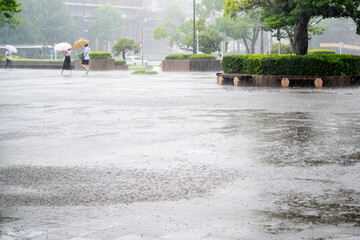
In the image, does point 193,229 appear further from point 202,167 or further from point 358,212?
point 202,167

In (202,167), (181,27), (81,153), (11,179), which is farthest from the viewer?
(181,27)

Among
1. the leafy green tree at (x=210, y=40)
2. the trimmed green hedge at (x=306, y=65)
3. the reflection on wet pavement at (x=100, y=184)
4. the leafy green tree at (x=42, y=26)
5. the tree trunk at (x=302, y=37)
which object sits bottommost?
the reflection on wet pavement at (x=100, y=184)

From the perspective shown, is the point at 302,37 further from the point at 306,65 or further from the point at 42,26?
the point at 42,26

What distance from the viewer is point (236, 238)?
5.24 metres

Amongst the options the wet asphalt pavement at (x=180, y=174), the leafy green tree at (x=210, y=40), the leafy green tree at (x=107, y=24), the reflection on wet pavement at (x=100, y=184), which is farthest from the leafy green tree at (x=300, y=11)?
the leafy green tree at (x=107, y=24)

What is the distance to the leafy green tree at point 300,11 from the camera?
28.4m

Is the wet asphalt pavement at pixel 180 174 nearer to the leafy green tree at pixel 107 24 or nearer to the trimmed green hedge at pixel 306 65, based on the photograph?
the trimmed green hedge at pixel 306 65

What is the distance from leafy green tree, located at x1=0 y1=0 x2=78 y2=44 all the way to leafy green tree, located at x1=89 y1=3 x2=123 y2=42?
47.7 feet

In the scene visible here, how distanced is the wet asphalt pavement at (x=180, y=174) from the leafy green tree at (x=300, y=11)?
13.2 meters

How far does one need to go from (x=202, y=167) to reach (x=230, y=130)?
3.94 meters

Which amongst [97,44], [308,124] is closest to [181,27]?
[97,44]

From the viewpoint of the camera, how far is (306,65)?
2678 cm

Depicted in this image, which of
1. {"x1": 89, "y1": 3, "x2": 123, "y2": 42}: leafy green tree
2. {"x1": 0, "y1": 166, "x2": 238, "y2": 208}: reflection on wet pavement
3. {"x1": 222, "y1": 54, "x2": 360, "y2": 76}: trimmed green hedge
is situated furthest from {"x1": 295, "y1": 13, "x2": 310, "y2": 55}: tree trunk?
{"x1": 89, "y1": 3, "x2": 123, "y2": 42}: leafy green tree

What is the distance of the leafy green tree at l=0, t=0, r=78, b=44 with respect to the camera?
103 m
